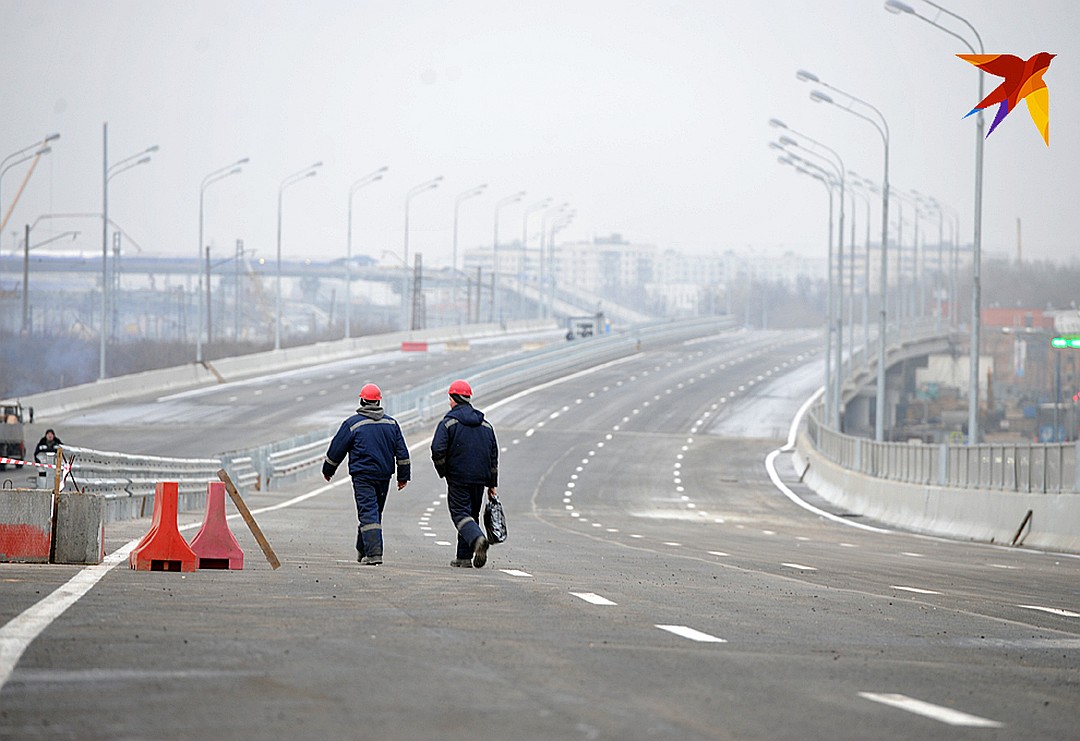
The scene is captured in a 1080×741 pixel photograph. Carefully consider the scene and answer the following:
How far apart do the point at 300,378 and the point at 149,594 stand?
7177 cm

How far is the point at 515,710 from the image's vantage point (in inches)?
270

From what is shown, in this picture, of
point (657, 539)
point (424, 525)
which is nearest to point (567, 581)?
point (657, 539)

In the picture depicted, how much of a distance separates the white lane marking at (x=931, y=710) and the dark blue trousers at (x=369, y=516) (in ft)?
28.7

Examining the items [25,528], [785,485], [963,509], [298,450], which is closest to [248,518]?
[25,528]

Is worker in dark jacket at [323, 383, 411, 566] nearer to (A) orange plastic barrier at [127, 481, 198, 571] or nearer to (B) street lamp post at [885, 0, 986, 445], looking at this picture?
(A) orange plastic barrier at [127, 481, 198, 571]

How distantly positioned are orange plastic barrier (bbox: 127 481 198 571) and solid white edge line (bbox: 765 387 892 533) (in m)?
22.0

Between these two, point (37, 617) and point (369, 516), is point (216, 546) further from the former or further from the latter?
point (37, 617)

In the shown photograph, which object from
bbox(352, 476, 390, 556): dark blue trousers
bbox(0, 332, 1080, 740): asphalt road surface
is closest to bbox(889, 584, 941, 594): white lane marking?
bbox(0, 332, 1080, 740): asphalt road surface

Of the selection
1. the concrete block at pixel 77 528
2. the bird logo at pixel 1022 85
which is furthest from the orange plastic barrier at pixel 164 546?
the bird logo at pixel 1022 85

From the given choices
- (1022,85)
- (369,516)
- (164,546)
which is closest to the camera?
(164,546)

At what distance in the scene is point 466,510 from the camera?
1619 cm

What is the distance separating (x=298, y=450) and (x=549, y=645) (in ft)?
122

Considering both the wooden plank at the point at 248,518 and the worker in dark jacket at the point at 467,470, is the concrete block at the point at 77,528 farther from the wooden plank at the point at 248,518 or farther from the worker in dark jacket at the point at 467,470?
the worker in dark jacket at the point at 467,470

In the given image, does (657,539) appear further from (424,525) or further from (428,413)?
(428,413)
